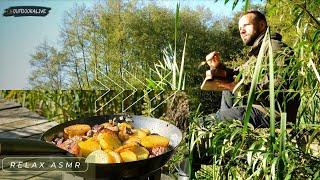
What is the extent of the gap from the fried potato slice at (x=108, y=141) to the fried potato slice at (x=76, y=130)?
136 mm

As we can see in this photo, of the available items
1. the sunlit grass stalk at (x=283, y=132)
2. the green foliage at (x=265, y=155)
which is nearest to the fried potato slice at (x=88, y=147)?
the green foliage at (x=265, y=155)

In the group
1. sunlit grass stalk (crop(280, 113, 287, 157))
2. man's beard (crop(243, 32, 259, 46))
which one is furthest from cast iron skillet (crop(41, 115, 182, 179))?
man's beard (crop(243, 32, 259, 46))

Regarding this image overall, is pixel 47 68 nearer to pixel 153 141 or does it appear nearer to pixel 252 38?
pixel 252 38

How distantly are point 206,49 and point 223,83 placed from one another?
855 mm

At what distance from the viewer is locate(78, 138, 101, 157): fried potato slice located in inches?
48.4

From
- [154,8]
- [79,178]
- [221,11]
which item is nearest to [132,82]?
[154,8]

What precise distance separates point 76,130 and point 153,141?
259 millimetres

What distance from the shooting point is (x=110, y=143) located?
126 cm

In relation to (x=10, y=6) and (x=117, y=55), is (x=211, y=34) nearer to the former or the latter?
(x=117, y=55)

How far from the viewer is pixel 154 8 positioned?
265cm

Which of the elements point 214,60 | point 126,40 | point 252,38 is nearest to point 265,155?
point 214,60

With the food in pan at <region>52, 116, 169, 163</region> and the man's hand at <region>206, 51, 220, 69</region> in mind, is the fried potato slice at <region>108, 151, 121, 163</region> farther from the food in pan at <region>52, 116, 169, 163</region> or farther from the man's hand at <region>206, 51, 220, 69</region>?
the man's hand at <region>206, 51, 220, 69</region>

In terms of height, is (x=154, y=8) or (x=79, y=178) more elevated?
(x=154, y=8)

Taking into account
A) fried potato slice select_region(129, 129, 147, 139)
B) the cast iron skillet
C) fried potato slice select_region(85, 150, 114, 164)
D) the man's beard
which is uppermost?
the man's beard
